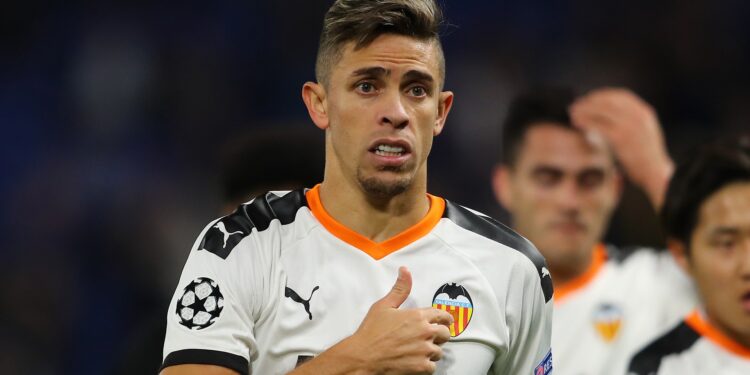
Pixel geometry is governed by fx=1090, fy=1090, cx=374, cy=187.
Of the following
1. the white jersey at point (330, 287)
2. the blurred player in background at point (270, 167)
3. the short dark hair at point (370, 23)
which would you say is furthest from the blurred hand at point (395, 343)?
the blurred player in background at point (270, 167)

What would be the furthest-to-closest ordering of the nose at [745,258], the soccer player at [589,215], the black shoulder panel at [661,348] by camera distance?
the soccer player at [589,215] < the black shoulder panel at [661,348] < the nose at [745,258]

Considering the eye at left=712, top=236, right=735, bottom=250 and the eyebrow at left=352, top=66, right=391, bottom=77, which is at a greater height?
the eyebrow at left=352, top=66, right=391, bottom=77

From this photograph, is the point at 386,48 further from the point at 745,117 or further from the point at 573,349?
the point at 745,117

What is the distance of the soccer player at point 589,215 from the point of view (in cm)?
570

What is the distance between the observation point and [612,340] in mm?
5719

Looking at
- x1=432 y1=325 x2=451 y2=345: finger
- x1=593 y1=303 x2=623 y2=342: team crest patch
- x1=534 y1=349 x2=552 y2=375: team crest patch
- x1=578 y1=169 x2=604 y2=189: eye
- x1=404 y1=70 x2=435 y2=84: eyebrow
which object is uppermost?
x1=404 y1=70 x2=435 y2=84: eyebrow

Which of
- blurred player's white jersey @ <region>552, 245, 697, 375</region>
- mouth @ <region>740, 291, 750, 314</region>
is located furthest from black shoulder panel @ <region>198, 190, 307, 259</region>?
blurred player's white jersey @ <region>552, 245, 697, 375</region>

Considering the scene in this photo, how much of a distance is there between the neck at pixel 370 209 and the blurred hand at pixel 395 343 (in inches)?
14.4

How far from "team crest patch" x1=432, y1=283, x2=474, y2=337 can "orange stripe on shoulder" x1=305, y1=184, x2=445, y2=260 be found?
184 millimetres

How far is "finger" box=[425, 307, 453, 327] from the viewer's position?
114 inches

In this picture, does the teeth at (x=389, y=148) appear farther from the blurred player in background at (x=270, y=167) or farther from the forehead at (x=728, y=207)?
the forehead at (x=728, y=207)

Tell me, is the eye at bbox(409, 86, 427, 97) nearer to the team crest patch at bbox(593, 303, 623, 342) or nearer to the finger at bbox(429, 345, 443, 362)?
the finger at bbox(429, 345, 443, 362)

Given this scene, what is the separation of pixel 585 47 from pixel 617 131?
9.57ft

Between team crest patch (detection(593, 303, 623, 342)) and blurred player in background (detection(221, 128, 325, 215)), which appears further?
team crest patch (detection(593, 303, 623, 342))
